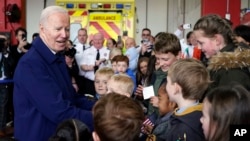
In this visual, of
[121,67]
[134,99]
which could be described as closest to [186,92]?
[134,99]

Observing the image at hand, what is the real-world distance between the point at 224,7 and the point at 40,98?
21.6 ft

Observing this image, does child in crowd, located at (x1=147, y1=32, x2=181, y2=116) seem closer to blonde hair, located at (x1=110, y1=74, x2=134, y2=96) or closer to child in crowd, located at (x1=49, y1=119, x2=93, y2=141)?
blonde hair, located at (x1=110, y1=74, x2=134, y2=96)

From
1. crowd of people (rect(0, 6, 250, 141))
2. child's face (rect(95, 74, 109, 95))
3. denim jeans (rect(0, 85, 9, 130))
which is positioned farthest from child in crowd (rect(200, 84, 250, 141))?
denim jeans (rect(0, 85, 9, 130))

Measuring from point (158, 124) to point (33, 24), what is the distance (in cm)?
1065

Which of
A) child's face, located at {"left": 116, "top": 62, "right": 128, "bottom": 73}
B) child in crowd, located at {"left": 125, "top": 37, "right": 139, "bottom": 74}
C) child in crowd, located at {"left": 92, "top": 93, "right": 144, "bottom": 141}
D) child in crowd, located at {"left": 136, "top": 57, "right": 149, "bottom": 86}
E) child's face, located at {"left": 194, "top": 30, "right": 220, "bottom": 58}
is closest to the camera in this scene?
child in crowd, located at {"left": 92, "top": 93, "right": 144, "bottom": 141}

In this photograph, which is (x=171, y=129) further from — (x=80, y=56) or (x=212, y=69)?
(x=80, y=56)

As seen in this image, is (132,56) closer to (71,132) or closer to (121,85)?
(121,85)

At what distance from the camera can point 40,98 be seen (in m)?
2.48

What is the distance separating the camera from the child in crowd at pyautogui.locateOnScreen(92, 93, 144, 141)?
1.88 metres

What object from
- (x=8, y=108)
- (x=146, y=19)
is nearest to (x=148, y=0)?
(x=146, y=19)

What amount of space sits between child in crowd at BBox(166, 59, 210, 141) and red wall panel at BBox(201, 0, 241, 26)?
5.87 meters

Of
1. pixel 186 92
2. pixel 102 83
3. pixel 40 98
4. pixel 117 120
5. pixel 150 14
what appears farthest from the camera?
pixel 150 14

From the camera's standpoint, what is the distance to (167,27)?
13.2 metres

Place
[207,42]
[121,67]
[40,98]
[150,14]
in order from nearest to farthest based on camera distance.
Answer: [40,98] < [207,42] < [121,67] < [150,14]
